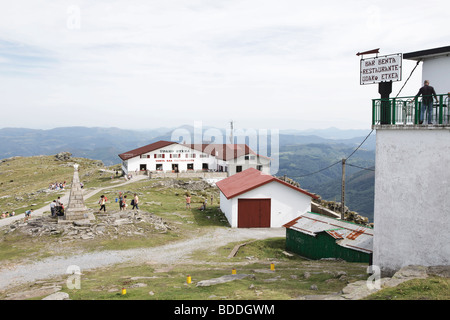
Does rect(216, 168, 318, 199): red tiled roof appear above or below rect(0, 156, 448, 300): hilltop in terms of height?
above

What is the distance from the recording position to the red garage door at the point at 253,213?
36594 mm

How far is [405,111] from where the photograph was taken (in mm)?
14977

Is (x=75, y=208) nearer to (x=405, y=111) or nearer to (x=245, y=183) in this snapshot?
(x=245, y=183)

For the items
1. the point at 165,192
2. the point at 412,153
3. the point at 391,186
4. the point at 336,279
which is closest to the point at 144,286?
the point at 336,279

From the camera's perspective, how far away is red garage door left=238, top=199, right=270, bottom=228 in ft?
120

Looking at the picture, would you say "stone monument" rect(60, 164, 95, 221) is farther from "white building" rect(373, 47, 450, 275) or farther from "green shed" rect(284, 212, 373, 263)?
"white building" rect(373, 47, 450, 275)

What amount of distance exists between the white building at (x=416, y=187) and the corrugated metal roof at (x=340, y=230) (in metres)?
5.89

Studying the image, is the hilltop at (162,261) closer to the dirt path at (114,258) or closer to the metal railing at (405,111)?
the dirt path at (114,258)

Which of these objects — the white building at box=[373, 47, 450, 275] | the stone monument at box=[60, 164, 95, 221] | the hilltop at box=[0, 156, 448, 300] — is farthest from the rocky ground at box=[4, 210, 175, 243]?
the white building at box=[373, 47, 450, 275]

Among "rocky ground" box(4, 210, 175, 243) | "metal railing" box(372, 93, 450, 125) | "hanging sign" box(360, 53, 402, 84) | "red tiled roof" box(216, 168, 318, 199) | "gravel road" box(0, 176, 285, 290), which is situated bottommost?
"gravel road" box(0, 176, 285, 290)

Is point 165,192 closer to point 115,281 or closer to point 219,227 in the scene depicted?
point 219,227

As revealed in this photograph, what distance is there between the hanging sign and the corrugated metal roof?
9935 mm
